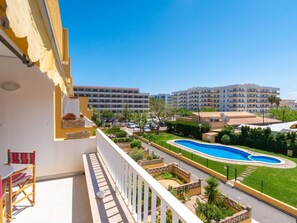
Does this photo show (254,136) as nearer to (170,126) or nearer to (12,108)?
(170,126)

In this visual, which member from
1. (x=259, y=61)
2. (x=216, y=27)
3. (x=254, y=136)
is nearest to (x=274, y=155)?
(x=254, y=136)

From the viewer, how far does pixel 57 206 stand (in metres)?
4.00

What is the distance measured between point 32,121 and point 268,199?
47.5 ft

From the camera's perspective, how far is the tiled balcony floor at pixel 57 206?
11.6ft

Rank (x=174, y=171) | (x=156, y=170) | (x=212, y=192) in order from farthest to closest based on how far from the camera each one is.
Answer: (x=174, y=171), (x=156, y=170), (x=212, y=192)

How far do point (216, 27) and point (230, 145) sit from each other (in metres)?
17.1

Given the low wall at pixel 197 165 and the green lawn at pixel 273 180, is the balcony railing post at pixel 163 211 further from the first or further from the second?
the low wall at pixel 197 165

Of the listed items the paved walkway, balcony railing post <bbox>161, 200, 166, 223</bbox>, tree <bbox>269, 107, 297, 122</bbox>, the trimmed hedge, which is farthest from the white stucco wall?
tree <bbox>269, 107, 297, 122</bbox>

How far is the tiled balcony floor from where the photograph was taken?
11.6 feet

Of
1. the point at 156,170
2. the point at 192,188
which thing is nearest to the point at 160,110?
the point at 156,170

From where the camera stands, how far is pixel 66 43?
7438 mm

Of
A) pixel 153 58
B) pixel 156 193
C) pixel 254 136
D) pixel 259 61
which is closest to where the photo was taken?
pixel 156 193

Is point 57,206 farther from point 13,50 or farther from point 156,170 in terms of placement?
point 156,170

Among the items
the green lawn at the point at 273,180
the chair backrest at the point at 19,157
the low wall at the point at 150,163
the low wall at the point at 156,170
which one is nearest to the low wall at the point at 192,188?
the low wall at the point at 156,170
